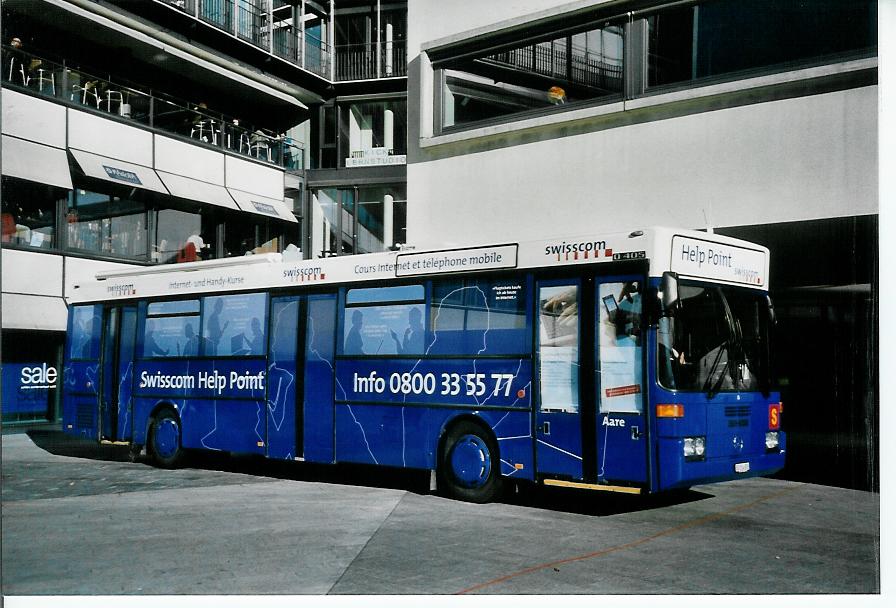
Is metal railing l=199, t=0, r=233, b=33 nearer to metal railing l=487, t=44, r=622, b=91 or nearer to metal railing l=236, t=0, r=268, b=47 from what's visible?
metal railing l=236, t=0, r=268, b=47

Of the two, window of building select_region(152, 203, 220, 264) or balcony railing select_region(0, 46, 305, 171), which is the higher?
balcony railing select_region(0, 46, 305, 171)

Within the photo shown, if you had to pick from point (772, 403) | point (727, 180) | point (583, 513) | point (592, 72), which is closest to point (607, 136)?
point (592, 72)

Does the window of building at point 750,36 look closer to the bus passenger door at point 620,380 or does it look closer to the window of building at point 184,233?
the bus passenger door at point 620,380

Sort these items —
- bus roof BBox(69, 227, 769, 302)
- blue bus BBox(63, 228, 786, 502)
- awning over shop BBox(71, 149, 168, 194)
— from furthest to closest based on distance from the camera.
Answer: awning over shop BBox(71, 149, 168, 194)
bus roof BBox(69, 227, 769, 302)
blue bus BBox(63, 228, 786, 502)

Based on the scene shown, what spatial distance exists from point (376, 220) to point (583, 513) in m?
15.0

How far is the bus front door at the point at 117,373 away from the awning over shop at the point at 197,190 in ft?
20.9

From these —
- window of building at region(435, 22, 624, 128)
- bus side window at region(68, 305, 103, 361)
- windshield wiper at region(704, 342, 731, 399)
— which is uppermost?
window of building at region(435, 22, 624, 128)

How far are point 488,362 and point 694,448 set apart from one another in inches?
96.3

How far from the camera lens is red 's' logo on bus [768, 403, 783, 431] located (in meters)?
10.1

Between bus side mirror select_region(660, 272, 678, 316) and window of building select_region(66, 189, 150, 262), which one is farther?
window of building select_region(66, 189, 150, 262)

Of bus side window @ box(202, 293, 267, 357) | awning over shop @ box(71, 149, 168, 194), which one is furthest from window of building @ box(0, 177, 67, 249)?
bus side window @ box(202, 293, 267, 357)

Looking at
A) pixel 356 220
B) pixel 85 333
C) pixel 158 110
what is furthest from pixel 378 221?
pixel 85 333

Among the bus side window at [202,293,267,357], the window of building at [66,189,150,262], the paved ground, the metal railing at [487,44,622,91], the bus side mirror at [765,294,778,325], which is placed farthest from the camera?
the window of building at [66,189,150,262]

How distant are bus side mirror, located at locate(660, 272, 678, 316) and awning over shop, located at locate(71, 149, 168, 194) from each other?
12.7m
